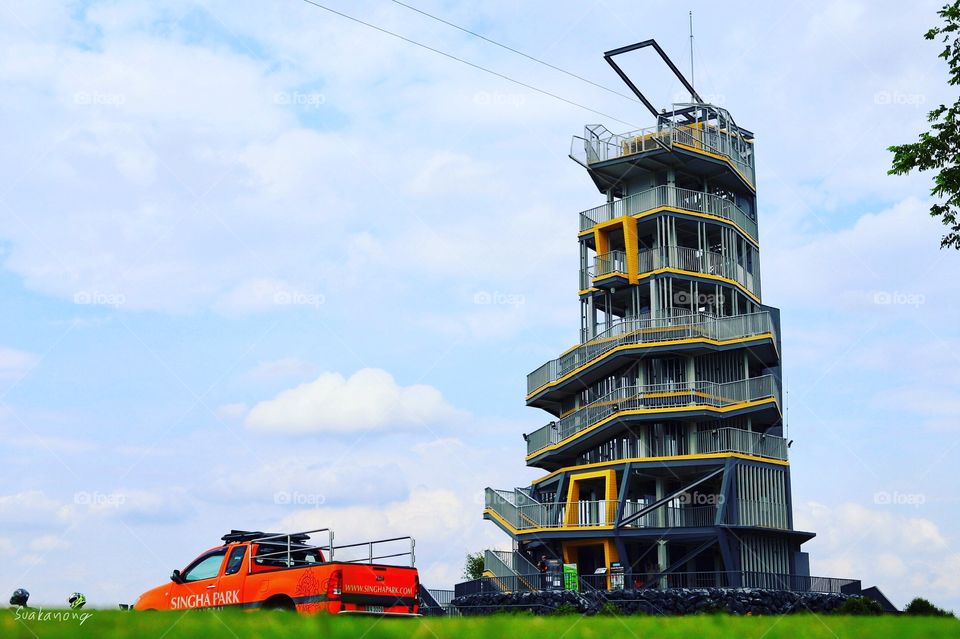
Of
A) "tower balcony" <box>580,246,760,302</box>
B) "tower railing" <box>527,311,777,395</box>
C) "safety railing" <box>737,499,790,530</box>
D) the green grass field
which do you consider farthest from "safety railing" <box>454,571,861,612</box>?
the green grass field

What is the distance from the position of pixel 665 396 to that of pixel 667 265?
6.98 m

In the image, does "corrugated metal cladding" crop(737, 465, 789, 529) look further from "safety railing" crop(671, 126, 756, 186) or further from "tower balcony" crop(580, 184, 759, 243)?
"safety railing" crop(671, 126, 756, 186)

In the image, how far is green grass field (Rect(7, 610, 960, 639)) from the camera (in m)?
3.75

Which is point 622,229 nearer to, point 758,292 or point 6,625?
point 758,292

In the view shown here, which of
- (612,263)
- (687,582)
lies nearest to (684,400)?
(687,582)

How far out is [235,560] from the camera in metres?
18.5

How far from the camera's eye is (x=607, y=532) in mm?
45188

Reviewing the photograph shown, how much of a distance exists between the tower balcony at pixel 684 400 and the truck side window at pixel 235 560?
30.1 m

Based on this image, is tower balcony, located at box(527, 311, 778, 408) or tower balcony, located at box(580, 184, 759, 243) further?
tower balcony, located at box(580, 184, 759, 243)

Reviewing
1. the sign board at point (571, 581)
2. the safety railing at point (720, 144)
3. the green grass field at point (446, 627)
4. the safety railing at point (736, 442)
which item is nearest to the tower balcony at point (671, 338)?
the safety railing at point (736, 442)

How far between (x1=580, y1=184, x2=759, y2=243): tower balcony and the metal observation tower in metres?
0.11

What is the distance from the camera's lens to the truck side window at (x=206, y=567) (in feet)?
61.5

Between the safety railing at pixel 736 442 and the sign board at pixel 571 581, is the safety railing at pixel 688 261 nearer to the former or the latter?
the safety railing at pixel 736 442

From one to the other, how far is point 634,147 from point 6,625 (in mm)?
50499
